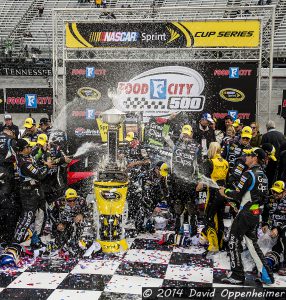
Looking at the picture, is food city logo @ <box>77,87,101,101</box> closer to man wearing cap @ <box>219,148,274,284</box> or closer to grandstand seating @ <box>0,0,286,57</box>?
man wearing cap @ <box>219,148,274,284</box>

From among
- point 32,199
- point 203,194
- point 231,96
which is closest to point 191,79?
point 231,96

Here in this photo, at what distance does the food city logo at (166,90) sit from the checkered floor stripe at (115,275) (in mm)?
5134

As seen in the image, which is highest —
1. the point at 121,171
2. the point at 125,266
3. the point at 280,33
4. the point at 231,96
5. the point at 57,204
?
the point at 280,33

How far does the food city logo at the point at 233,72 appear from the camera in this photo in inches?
426

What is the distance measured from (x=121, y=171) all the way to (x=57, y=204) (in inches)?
55.9

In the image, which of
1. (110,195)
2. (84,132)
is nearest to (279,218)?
(110,195)

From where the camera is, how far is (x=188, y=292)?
436 cm

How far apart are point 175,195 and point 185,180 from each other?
33cm

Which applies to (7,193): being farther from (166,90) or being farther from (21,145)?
(166,90)

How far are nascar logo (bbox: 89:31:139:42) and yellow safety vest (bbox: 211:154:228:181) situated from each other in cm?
553

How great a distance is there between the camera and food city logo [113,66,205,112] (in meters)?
10.9

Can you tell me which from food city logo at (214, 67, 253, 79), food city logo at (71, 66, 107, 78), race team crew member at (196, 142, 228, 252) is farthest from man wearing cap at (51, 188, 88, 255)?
food city logo at (214, 67, 253, 79)

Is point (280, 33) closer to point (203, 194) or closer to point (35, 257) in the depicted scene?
point (203, 194)

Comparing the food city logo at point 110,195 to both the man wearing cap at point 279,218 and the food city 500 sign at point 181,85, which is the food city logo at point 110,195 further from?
the food city 500 sign at point 181,85
